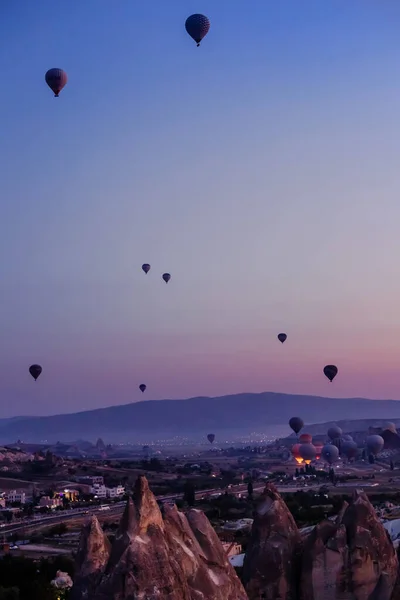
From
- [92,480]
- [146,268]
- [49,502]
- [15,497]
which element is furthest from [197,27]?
[92,480]

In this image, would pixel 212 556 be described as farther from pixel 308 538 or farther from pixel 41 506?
pixel 41 506

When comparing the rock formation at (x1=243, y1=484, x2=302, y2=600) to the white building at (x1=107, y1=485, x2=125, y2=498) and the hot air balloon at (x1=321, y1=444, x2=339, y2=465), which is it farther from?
the hot air balloon at (x1=321, y1=444, x2=339, y2=465)

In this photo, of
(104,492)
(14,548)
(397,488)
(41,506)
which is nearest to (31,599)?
(14,548)

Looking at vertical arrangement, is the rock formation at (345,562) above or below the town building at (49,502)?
below

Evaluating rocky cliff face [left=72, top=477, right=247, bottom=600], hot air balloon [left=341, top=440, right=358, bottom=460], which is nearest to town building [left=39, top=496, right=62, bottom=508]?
rocky cliff face [left=72, top=477, right=247, bottom=600]

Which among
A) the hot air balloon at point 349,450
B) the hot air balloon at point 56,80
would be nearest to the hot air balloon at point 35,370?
the hot air balloon at point 56,80

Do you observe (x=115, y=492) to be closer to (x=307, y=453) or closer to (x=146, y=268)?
(x=146, y=268)

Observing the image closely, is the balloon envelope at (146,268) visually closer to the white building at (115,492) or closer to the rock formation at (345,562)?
the white building at (115,492)

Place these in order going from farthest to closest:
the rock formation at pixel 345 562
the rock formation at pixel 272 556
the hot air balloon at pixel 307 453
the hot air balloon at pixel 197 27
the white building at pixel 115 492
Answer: the hot air balloon at pixel 307 453 → the white building at pixel 115 492 → the hot air balloon at pixel 197 27 → the rock formation at pixel 272 556 → the rock formation at pixel 345 562
